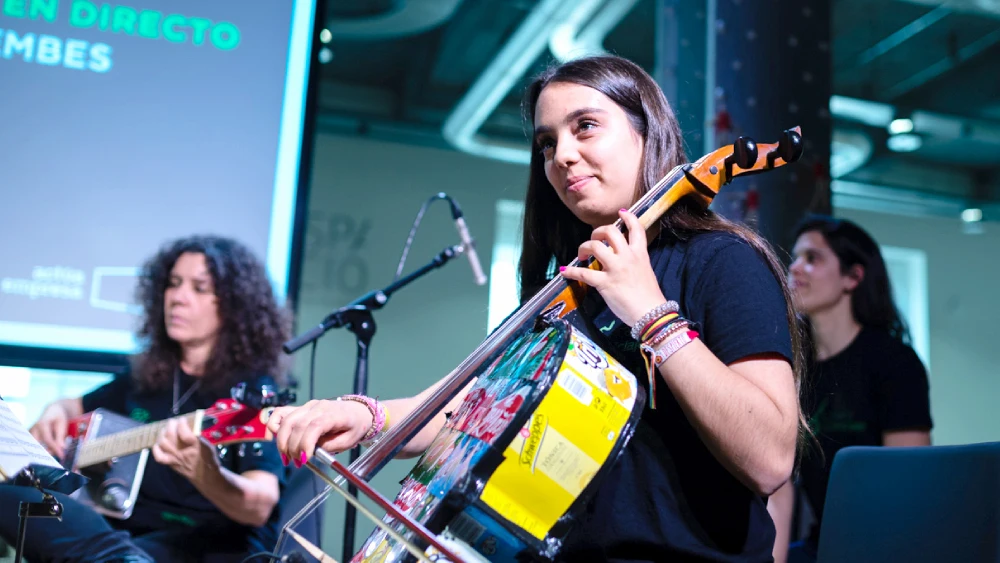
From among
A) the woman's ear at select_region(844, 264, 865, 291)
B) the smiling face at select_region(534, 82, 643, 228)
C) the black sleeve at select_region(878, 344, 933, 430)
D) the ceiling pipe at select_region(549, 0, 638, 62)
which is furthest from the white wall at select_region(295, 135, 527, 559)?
the smiling face at select_region(534, 82, 643, 228)

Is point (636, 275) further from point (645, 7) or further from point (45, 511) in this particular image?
point (645, 7)

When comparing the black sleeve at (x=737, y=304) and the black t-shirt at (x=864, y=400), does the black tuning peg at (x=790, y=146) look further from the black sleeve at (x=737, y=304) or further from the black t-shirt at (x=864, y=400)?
the black t-shirt at (x=864, y=400)

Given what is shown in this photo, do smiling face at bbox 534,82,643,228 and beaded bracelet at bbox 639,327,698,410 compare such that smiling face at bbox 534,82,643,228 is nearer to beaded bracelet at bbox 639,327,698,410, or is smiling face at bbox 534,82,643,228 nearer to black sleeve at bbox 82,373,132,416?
beaded bracelet at bbox 639,327,698,410

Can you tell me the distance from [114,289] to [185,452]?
85 centimetres

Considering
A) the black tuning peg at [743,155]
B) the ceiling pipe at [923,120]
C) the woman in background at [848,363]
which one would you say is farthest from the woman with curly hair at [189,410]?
the ceiling pipe at [923,120]

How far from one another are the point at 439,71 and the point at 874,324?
4.24 m

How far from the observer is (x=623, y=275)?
1168 millimetres

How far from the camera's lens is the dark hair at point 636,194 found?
1366 millimetres

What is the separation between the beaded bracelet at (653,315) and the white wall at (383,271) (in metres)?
5.51

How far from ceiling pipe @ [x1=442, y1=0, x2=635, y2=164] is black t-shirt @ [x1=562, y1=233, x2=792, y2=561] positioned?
10.6 ft

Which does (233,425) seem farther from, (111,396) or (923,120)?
(923,120)

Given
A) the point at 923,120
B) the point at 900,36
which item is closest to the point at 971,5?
the point at 900,36

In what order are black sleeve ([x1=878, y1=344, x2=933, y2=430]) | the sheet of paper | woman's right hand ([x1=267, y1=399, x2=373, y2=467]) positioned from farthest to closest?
Result: 1. black sleeve ([x1=878, y1=344, x2=933, y2=430])
2. woman's right hand ([x1=267, y1=399, x2=373, y2=467])
3. the sheet of paper

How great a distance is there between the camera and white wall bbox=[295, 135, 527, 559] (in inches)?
265
